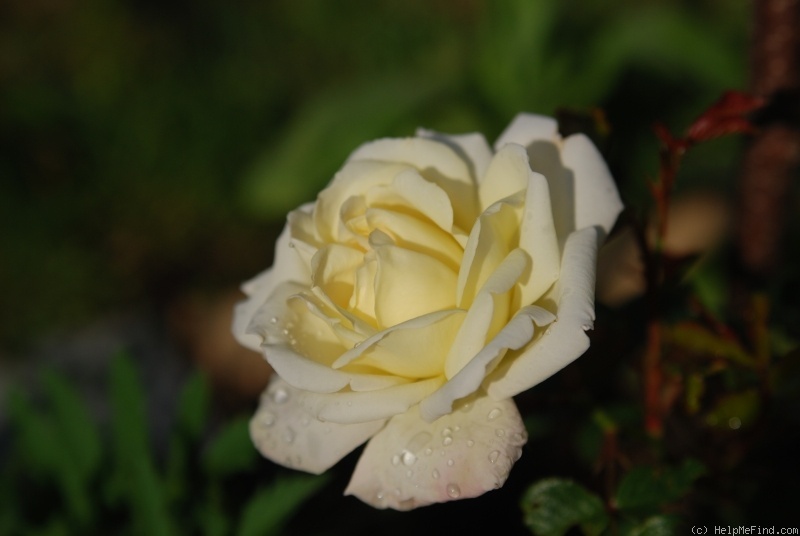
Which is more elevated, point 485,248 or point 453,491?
point 485,248

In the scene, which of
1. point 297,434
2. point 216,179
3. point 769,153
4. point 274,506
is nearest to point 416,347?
point 297,434

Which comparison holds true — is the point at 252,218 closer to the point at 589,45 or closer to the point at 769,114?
the point at 589,45

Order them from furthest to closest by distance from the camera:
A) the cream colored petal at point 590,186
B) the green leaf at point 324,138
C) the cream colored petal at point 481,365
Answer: the green leaf at point 324,138
the cream colored petal at point 590,186
the cream colored petal at point 481,365

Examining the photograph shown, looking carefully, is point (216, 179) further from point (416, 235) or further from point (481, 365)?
point (481, 365)

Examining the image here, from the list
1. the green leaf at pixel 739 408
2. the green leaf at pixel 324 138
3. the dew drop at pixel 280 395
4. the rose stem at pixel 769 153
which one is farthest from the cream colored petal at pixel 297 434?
the green leaf at pixel 324 138

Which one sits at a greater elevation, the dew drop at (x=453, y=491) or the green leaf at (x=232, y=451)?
the dew drop at (x=453, y=491)

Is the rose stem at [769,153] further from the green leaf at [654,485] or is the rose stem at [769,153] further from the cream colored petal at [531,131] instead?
the green leaf at [654,485]

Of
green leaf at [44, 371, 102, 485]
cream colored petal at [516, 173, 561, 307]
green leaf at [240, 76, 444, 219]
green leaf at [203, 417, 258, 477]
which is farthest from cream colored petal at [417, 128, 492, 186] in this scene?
green leaf at [240, 76, 444, 219]
